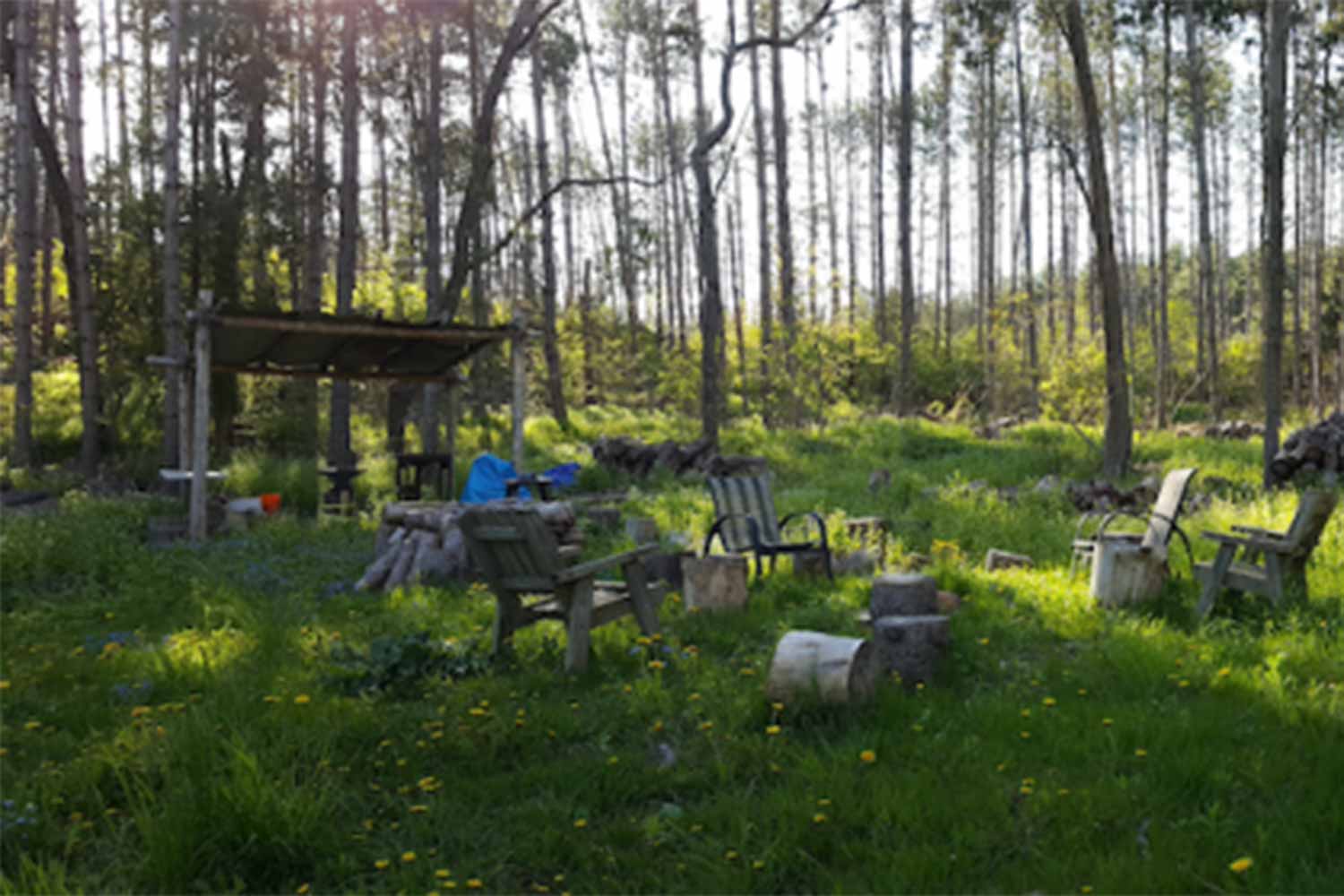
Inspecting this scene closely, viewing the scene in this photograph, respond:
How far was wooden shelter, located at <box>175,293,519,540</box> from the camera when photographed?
9.98m

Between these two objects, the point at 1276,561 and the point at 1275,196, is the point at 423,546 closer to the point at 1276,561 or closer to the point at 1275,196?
the point at 1276,561

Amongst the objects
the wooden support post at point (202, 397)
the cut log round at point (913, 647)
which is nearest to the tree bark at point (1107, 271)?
the cut log round at point (913, 647)

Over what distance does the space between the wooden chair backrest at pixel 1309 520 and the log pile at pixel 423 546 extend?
16.5 feet

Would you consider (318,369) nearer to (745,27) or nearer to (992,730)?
(992,730)

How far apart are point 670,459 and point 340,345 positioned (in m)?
4.92

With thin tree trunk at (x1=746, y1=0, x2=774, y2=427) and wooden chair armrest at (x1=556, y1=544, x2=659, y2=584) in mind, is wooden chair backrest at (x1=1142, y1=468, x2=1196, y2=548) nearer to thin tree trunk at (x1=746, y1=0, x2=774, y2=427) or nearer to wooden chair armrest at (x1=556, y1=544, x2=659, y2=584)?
wooden chair armrest at (x1=556, y1=544, x2=659, y2=584)

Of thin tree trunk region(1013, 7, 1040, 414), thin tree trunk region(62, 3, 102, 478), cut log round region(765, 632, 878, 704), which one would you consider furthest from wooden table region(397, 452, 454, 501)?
thin tree trunk region(1013, 7, 1040, 414)

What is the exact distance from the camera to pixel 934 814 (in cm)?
306

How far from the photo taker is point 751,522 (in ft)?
23.0

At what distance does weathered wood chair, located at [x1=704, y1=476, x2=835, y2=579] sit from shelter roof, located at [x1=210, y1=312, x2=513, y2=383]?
503 cm

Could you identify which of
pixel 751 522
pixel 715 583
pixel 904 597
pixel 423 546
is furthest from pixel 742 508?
pixel 423 546

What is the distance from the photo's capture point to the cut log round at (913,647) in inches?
177

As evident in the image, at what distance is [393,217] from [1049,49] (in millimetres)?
18555

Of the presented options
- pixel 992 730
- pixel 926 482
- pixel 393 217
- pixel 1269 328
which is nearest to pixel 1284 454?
pixel 1269 328
